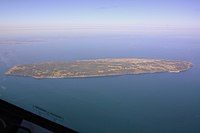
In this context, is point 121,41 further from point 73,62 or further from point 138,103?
point 138,103

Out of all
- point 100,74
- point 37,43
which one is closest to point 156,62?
point 100,74

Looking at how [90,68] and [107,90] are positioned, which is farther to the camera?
[107,90]

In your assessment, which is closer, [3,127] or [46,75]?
[3,127]

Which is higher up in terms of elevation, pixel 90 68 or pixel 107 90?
pixel 90 68
